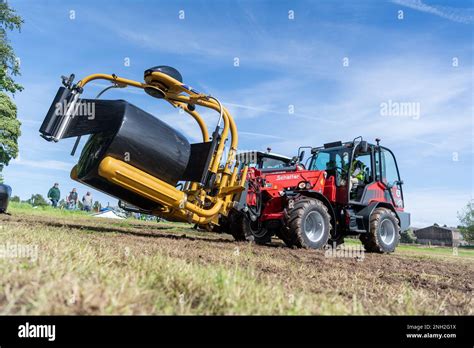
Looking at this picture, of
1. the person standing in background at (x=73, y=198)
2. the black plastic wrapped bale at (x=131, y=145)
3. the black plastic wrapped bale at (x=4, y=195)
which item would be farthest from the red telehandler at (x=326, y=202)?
the person standing in background at (x=73, y=198)

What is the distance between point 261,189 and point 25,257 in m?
6.18

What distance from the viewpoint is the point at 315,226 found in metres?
8.47

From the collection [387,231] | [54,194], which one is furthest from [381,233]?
[54,194]

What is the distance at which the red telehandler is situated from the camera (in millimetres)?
8297

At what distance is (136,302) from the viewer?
78.0 inches

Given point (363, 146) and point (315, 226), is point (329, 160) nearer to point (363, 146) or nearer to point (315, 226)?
point (363, 146)

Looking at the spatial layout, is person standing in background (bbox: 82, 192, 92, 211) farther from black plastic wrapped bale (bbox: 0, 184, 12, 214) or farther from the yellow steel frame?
the yellow steel frame

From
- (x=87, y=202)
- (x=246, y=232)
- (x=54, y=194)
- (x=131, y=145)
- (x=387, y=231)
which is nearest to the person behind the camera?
(x=131, y=145)

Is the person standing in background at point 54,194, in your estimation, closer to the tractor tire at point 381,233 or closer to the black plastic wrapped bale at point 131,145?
the black plastic wrapped bale at point 131,145

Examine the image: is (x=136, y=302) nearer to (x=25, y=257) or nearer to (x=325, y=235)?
(x=25, y=257)

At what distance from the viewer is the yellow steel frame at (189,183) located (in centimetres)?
652

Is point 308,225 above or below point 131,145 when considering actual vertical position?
Answer: below

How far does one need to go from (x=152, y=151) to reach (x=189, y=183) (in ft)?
4.85
